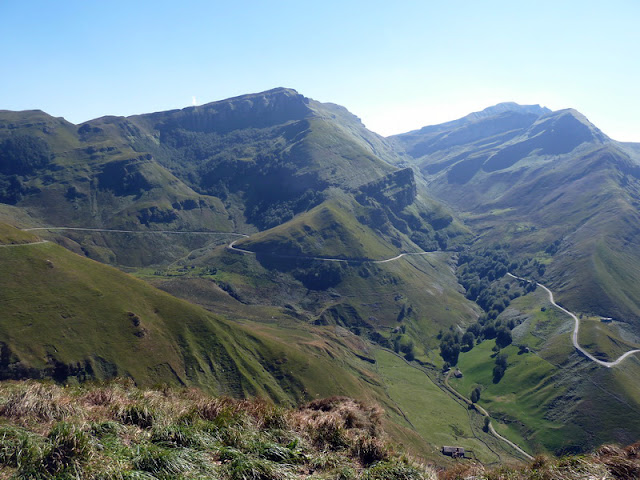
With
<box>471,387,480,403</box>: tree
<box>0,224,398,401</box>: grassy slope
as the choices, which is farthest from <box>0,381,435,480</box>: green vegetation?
<box>471,387,480,403</box>: tree

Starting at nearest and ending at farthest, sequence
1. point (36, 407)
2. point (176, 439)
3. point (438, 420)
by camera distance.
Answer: point (176, 439)
point (36, 407)
point (438, 420)

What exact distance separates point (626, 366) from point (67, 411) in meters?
234

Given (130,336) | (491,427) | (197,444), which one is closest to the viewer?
(197,444)

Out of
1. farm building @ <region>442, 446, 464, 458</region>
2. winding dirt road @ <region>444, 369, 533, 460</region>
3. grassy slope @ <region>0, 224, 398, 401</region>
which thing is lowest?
winding dirt road @ <region>444, 369, 533, 460</region>

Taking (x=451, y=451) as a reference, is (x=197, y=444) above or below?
above

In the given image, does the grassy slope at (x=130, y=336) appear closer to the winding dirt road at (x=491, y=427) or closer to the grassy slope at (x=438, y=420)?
the grassy slope at (x=438, y=420)

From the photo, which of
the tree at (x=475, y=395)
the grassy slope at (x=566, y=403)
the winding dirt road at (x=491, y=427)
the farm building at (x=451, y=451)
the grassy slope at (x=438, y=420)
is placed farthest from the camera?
the tree at (x=475, y=395)

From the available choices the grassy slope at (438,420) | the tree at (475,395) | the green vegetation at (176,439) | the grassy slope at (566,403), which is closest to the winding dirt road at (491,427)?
the tree at (475,395)

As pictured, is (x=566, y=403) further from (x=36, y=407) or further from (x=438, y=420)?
(x=36, y=407)

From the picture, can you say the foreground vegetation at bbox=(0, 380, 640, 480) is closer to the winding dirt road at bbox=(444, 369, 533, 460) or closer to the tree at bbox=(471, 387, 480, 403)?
→ the winding dirt road at bbox=(444, 369, 533, 460)

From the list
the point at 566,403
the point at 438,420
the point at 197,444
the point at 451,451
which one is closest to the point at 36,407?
the point at 197,444

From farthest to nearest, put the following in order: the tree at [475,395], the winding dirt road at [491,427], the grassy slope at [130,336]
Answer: the tree at [475,395] → the winding dirt road at [491,427] → the grassy slope at [130,336]

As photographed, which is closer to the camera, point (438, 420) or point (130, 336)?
point (130, 336)

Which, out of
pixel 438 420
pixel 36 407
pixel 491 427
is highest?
pixel 36 407
